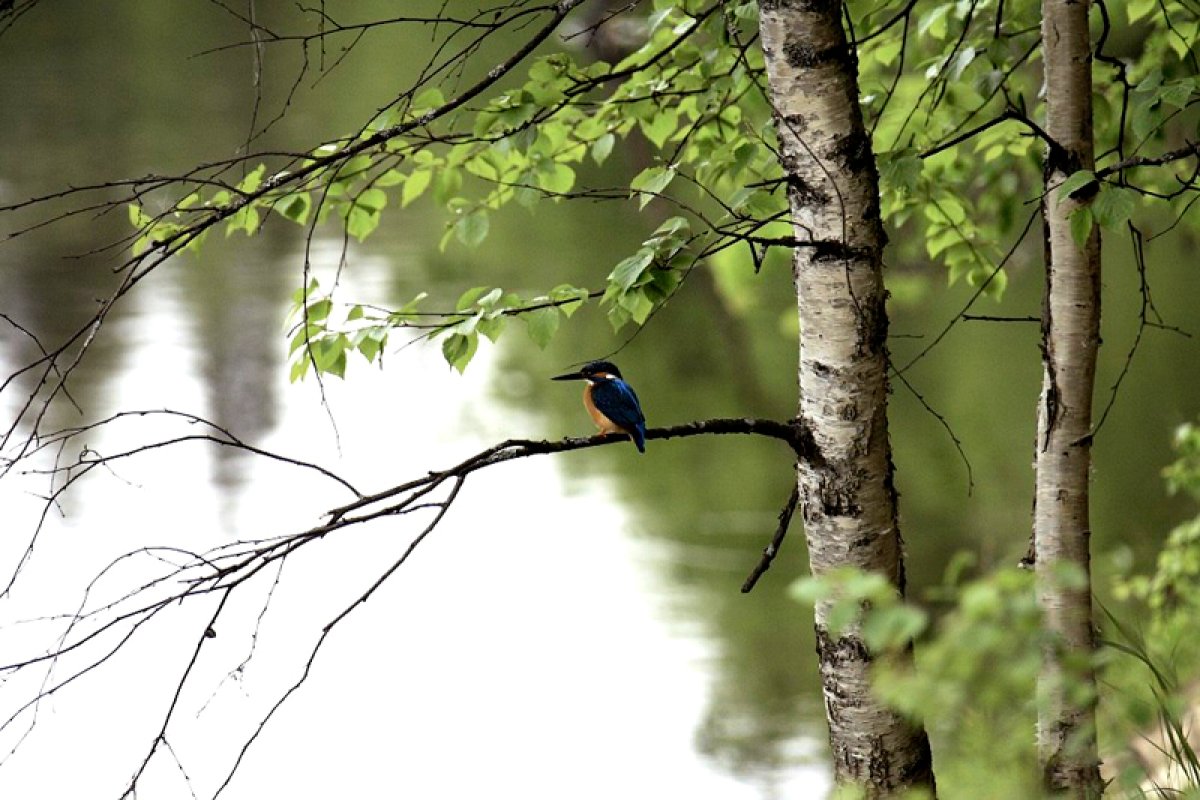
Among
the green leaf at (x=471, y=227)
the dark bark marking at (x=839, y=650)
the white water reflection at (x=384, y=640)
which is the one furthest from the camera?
the white water reflection at (x=384, y=640)

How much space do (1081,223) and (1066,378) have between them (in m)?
0.45

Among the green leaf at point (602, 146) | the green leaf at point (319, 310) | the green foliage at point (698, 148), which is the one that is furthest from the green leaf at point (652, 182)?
the green leaf at point (319, 310)

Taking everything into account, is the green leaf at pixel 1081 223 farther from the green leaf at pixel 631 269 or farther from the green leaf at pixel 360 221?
the green leaf at pixel 360 221

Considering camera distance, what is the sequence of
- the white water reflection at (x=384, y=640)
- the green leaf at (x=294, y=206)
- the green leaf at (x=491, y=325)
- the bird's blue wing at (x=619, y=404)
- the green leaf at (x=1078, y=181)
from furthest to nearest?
the white water reflection at (x=384, y=640), the bird's blue wing at (x=619, y=404), the green leaf at (x=294, y=206), the green leaf at (x=491, y=325), the green leaf at (x=1078, y=181)

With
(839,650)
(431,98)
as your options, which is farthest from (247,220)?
(839,650)

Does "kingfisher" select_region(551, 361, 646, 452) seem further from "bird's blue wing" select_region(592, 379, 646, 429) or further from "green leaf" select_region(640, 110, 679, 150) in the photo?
"green leaf" select_region(640, 110, 679, 150)

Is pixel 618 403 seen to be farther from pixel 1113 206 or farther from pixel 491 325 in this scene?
pixel 1113 206

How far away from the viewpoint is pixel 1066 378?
2.24m

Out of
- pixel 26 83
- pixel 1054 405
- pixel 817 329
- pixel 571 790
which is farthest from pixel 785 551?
pixel 26 83

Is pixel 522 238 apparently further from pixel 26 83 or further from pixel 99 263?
pixel 26 83

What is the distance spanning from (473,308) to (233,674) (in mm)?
719

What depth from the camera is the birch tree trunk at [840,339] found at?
1.78 metres

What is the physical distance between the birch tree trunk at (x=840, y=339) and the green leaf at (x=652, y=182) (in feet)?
0.97

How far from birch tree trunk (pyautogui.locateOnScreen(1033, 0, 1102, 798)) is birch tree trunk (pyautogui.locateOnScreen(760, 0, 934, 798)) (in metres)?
0.42
